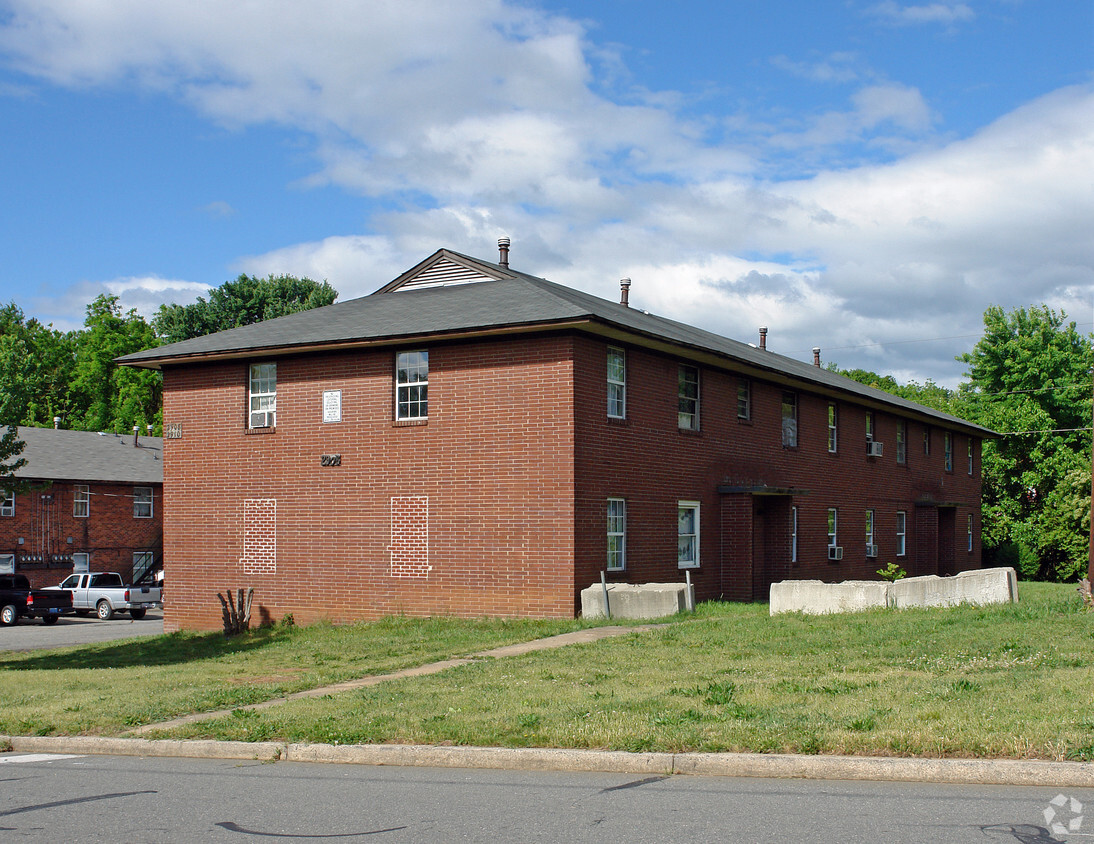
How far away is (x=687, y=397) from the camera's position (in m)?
25.5

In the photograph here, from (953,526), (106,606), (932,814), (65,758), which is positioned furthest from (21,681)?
(953,526)

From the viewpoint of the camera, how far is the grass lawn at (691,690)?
8.99 metres

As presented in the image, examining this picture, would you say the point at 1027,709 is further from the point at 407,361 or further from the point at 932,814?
the point at 407,361

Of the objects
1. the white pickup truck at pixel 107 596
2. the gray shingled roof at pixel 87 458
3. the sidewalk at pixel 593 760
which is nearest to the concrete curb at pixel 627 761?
the sidewalk at pixel 593 760

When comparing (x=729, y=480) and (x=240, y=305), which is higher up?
(x=240, y=305)

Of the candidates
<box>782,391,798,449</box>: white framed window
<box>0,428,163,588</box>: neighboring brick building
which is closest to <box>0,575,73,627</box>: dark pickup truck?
<box>0,428,163,588</box>: neighboring brick building

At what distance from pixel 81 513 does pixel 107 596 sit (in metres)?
7.94

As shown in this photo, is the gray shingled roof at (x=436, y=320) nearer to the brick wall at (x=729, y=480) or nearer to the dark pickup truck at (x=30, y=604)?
the brick wall at (x=729, y=480)

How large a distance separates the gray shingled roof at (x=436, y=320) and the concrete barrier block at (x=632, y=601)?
494cm

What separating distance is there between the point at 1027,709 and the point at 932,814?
108 inches

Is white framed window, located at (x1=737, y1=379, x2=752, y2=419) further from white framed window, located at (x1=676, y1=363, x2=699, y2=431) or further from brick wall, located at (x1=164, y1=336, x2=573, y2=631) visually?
brick wall, located at (x1=164, y1=336, x2=573, y2=631)

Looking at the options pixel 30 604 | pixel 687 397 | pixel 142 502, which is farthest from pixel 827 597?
pixel 142 502

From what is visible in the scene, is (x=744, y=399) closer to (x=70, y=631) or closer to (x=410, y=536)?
(x=410, y=536)

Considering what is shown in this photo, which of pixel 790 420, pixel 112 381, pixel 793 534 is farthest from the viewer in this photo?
pixel 112 381
